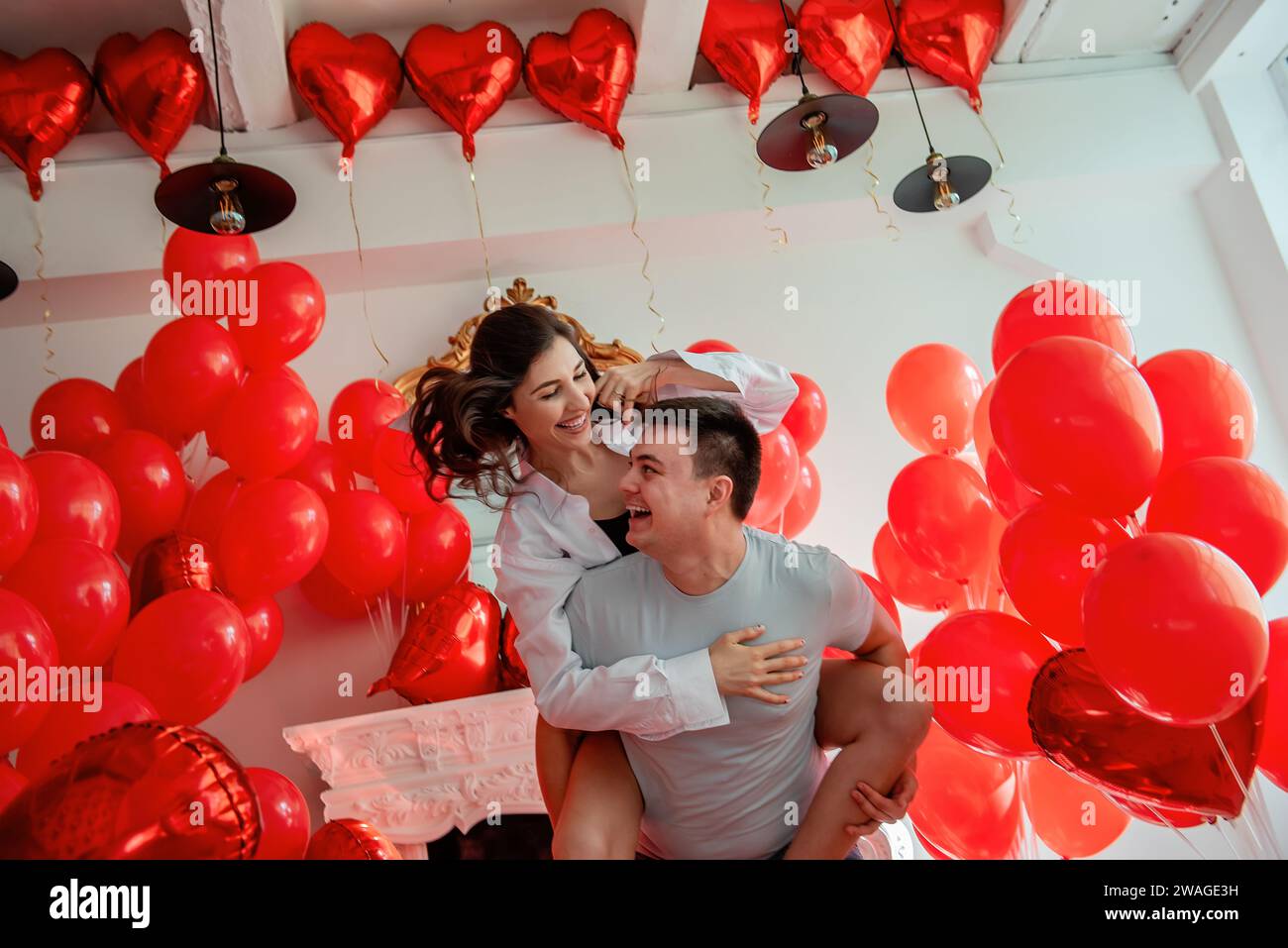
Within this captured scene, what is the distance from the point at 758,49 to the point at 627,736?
2.94 m

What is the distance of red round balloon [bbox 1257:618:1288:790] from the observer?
6.59 feet

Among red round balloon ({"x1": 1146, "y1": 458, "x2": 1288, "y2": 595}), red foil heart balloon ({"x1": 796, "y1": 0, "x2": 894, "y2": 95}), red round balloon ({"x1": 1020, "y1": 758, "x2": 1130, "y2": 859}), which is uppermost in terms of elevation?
red foil heart balloon ({"x1": 796, "y1": 0, "x2": 894, "y2": 95})

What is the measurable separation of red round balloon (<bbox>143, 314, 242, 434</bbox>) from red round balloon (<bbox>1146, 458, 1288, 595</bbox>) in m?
2.44

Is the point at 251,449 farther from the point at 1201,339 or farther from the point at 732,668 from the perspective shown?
the point at 1201,339

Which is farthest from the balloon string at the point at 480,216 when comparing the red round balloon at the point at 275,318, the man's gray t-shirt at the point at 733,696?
the man's gray t-shirt at the point at 733,696

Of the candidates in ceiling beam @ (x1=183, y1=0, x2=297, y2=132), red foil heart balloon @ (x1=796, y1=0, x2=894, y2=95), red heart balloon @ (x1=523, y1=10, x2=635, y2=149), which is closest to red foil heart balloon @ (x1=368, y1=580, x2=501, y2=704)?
red heart balloon @ (x1=523, y1=10, x2=635, y2=149)

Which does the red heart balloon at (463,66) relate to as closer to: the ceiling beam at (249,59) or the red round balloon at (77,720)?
the ceiling beam at (249,59)

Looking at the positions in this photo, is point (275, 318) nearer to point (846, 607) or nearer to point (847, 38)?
point (846, 607)

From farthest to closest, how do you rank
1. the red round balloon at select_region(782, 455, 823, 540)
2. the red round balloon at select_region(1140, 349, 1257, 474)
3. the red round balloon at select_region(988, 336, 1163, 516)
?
the red round balloon at select_region(782, 455, 823, 540)
the red round balloon at select_region(1140, 349, 1257, 474)
the red round balloon at select_region(988, 336, 1163, 516)

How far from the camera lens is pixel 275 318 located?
3053 mm

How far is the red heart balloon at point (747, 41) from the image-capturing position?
12.6 ft

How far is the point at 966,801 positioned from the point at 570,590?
1244mm

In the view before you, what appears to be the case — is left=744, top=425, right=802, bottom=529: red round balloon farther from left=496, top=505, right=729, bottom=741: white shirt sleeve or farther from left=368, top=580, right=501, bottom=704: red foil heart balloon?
left=496, top=505, right=729, bottom=741: white shirt sleeve

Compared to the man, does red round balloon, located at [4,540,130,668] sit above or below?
above
